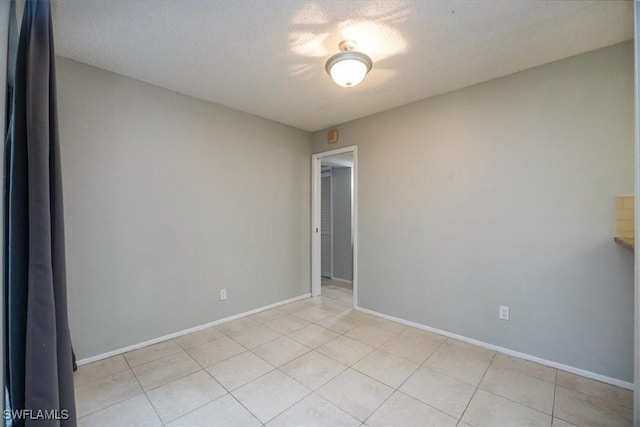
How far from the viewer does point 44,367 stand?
Answer: 1.01 metres

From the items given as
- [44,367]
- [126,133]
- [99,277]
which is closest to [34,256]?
[44,367]

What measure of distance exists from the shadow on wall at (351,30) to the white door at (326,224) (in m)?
3.26

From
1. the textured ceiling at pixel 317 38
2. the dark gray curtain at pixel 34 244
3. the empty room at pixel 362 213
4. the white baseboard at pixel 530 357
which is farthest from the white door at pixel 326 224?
the dark gray curtain at pixel 34 244

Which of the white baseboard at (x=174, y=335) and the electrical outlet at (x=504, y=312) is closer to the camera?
the white baseboard at (x=174, y=335)

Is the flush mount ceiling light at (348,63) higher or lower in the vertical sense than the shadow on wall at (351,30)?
lower

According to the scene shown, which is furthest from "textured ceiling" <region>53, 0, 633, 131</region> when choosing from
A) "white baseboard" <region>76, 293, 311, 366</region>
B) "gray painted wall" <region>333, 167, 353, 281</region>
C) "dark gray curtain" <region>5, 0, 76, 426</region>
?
"gray painted wall" <region>333, 167, 353, 281</region>

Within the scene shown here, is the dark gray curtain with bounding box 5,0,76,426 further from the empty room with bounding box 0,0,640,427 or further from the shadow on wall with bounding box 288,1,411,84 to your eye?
the shadow on wall with bounding box 288,1,411,84

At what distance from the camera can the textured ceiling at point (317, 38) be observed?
1627mm

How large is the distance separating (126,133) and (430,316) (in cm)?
335

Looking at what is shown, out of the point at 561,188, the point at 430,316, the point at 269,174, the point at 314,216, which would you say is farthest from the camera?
the point at 314,216

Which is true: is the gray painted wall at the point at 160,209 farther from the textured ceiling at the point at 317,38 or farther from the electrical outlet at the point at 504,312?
the electrical outlet at the point at 504,312

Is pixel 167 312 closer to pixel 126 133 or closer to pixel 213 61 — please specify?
pixel 126 133

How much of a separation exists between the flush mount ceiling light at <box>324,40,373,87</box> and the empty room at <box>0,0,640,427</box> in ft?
0.05

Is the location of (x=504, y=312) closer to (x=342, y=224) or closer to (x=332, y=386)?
(x=332, y=386)
